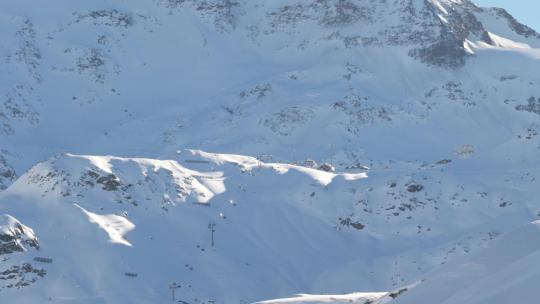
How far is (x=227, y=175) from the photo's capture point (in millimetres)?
97312

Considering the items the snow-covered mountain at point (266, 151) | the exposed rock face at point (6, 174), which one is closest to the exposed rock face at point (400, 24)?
the snow-covered mountain at point (266, 151)

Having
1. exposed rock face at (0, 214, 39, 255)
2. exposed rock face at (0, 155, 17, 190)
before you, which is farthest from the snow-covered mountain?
exposed rock face at (0, 155, 17, 190)

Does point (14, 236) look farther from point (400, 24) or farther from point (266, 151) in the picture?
point (400, 24)

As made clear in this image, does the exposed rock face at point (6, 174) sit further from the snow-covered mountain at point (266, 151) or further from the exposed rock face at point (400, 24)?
the exposed rock face at point (400, 24)

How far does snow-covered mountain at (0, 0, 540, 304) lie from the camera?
74.3m

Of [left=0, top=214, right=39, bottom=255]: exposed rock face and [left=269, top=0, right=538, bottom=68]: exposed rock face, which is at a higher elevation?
[left=0, top=214, right=39, bottom=255]: exposed rock face

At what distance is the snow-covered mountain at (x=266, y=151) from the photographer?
2926 inches

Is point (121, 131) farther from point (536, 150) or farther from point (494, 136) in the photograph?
point (536, 150)

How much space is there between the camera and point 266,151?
136 meters

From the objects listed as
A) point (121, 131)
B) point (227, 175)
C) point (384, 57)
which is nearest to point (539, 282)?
point (227, 175)

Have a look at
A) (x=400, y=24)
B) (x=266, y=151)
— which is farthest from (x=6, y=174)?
(x=400, y=24)

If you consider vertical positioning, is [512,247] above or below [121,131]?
above

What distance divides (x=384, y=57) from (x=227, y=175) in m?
73.2

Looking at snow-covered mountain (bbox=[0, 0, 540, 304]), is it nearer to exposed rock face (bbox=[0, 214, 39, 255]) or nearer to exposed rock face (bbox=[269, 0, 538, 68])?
exposed rock face (bbox=[0, 214, 39, 255])
